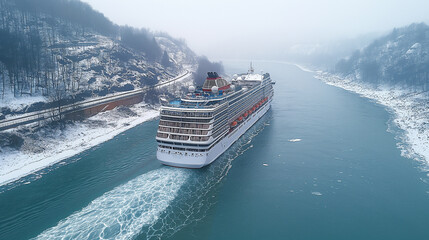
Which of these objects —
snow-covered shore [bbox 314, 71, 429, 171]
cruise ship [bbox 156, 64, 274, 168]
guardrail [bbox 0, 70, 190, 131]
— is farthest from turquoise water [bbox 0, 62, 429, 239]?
guardrail [bbox 0, 70, 190, 131]

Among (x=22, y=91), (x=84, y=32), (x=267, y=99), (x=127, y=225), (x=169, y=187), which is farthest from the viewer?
(x=84, y=32)

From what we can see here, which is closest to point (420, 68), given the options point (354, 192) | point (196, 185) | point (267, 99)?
point (267, 99)

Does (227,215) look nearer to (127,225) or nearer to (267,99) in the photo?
(127,225)

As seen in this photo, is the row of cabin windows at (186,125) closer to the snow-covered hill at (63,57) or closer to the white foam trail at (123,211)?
the white foam trail at (123,211)

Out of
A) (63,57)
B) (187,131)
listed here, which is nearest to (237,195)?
(187,131)

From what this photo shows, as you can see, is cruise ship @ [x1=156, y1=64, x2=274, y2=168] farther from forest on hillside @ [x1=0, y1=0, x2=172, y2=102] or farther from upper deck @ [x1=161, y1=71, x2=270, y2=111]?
forest on hillside @ [x1=0, y1=0, x2=172, y2=102]

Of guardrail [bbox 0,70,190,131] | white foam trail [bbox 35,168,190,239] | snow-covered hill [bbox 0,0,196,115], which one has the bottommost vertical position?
white foam trail [bbox 35,168,190,239]
